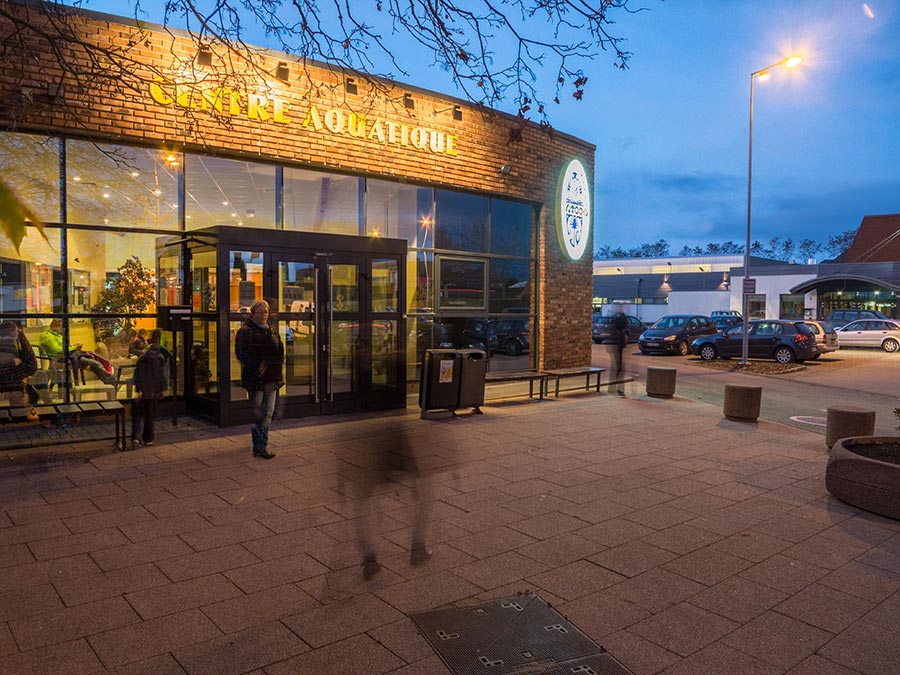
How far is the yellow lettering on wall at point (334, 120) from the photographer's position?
458 inches

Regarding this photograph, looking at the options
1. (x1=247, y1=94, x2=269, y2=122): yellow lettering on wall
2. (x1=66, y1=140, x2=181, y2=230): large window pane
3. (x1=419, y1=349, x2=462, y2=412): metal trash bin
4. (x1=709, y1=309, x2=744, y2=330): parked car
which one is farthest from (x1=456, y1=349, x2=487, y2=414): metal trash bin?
(x1=709, y1=309, x2=744, y2=330): parked car

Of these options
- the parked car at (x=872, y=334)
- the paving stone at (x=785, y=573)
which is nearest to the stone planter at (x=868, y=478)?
the paving stone at (x=785, y=573)

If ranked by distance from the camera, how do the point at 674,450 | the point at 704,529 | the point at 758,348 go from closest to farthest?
1. the point at 704,529
2. the point at 674,450
3. the point at 758,348

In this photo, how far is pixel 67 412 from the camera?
316 inches

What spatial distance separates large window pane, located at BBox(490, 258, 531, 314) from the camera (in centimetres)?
1485

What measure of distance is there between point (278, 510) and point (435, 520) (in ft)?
4.70

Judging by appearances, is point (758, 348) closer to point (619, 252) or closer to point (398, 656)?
point (398, 656)

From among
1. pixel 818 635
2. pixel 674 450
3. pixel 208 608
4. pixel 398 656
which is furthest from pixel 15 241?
pixel 674 450

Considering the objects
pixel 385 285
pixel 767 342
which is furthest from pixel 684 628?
pixel 767 342

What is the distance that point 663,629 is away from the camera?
3939 mm

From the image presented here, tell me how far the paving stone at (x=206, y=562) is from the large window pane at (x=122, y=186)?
674 centimetres

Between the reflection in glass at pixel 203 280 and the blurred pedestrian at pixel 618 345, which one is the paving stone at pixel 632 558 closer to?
the reflection in glass at pixel 203 280

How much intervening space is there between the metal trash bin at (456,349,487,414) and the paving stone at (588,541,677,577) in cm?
588

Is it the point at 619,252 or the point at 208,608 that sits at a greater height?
the point at 619,252
